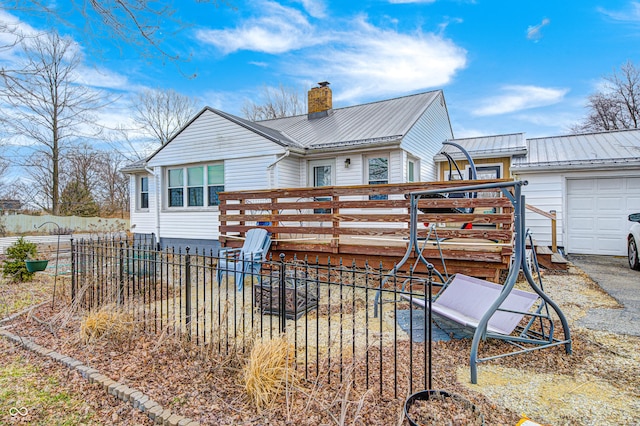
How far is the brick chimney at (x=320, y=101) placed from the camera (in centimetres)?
1302

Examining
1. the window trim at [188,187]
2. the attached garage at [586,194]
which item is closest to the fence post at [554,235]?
the attached garage at [586,194]

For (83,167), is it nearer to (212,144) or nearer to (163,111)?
(163,111)

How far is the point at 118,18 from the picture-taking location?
4.24 metres

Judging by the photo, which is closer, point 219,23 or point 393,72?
point 219,23

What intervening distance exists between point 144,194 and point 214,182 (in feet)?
A: 15.1

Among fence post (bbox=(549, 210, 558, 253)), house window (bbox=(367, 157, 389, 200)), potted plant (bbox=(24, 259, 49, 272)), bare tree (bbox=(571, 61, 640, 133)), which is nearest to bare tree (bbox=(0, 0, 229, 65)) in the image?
potted plant (bbox=(24, 259, 49, 272))

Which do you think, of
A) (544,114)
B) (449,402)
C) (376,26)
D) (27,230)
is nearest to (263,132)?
(376,26)

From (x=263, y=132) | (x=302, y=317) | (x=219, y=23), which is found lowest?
(x=302, y=317)

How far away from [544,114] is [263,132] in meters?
18.8

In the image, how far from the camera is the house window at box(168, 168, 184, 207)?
11391mm

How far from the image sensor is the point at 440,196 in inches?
261

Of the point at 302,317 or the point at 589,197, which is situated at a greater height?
the point at 589,197

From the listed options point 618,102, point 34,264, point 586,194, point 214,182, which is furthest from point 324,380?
point 618,102

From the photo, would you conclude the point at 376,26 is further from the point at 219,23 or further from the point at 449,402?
the point at 449,402
